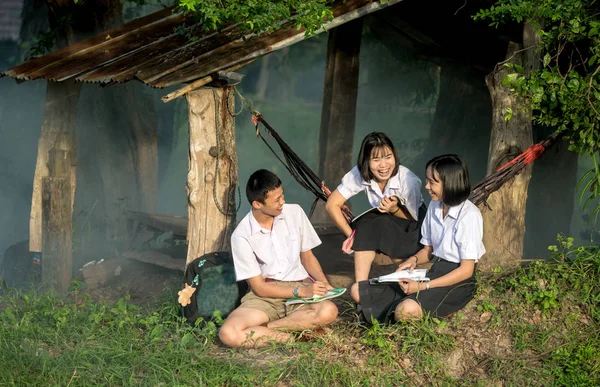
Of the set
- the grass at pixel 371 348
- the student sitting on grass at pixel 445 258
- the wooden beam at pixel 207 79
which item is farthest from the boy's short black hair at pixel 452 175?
the wooden beam at pixel 207 79

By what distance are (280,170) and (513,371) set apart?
11110mm

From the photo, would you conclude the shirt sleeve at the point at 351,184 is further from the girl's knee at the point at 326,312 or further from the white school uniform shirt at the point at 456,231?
the girl's knee at the point at 326,312

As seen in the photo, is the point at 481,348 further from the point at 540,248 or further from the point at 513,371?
the point at 540,248

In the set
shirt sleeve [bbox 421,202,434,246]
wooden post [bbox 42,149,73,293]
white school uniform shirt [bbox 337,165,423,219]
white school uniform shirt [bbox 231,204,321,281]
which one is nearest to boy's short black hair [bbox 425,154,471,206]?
shirt sleeve [bbox 421,202,434,246]

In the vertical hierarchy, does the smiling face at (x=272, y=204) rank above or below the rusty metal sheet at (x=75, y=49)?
below

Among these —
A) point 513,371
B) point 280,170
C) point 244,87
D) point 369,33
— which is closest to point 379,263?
point 513,371

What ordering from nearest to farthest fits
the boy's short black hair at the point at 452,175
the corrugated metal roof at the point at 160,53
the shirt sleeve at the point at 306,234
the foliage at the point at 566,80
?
the boy's short black hair at the point at 452,175
the shirt sleeve at the point at 306,234
the foliage at the point at 566,80
the corrugated metal roof at the point at 160,53

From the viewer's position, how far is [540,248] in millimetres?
8383

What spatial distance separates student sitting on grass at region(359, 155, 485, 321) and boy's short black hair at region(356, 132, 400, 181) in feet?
1.33

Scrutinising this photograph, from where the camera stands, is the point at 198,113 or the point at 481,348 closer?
the point at 481,348

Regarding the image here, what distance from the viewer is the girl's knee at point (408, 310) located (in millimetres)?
4660

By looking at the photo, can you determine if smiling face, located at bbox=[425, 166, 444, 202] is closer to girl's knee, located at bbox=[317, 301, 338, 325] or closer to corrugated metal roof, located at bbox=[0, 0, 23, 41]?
girl's knee, located at bbox=[317, 301, 338, 325]

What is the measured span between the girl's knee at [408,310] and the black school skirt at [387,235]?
584 millimetres

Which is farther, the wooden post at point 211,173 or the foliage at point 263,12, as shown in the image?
the wooden post at point 211,173
